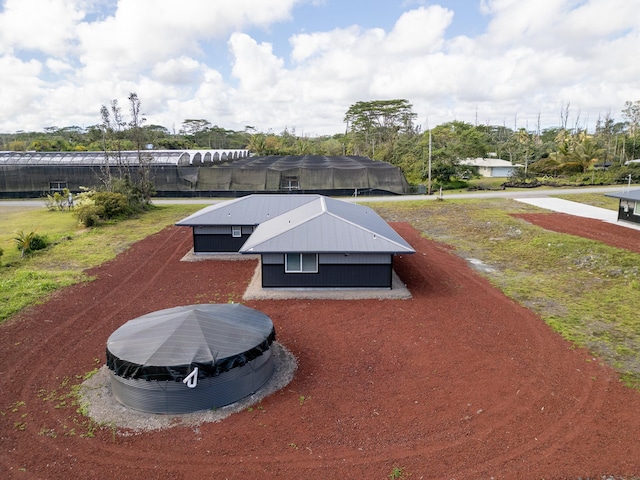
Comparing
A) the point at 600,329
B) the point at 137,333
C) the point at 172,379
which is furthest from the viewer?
the point at 600,329

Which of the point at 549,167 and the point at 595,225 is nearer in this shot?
the point at 595,225

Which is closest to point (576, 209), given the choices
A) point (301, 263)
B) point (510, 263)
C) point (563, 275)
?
point (510, 263)

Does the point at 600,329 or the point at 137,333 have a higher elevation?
the point at 137,333

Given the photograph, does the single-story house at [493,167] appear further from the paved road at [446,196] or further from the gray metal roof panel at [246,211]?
the gray metal roof panel at [246,211]

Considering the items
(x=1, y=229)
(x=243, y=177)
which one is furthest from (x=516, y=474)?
(x=243, y=177)

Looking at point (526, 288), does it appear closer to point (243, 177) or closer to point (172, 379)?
point (172, 379)

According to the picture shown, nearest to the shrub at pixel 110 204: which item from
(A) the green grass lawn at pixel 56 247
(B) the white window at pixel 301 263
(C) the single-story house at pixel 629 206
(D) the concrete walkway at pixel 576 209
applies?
(A) the green grass lawn at pixel 56 247

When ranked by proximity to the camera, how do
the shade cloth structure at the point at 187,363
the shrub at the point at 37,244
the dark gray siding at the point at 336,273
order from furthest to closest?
the shrub at the point at 37,244 → the dark gray siding at the point at 336,273 → the shade cloth structure at the point at 187,363
